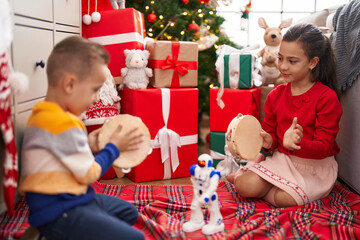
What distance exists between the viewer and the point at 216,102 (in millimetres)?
2223

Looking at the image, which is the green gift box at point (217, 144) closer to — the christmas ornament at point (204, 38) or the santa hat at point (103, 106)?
the santa hat at point (103, 106)

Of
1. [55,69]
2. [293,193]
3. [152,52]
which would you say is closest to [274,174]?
[293,193]

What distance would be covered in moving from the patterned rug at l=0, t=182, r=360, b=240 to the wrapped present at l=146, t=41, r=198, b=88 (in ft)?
2.07

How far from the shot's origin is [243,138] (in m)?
1.65

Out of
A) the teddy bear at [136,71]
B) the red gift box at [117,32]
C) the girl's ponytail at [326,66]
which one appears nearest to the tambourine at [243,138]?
the girl's ponytail at [326,66]

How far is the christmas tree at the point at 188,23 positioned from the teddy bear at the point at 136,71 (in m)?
0.60

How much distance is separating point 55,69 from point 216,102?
120cm

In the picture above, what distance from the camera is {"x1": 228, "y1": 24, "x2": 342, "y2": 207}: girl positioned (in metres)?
1.71

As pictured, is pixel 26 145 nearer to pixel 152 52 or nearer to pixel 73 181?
pixel 73 181

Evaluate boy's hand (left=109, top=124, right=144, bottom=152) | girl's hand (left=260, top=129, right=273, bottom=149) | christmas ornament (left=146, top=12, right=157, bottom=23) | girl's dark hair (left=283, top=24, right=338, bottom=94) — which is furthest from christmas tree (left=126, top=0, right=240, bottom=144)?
boy's hand (left=109, top=124, right=144, bottom=152)

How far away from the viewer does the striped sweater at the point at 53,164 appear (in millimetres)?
1136

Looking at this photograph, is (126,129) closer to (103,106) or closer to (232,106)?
(103,106)

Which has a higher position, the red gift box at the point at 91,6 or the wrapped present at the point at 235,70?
the red gift box at the point at 91,6

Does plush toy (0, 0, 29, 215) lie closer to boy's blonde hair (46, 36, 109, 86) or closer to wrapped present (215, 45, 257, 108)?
boy's blonde hair (46, 36, 109, 86)
